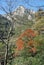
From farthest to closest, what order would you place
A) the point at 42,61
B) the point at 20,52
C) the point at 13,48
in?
the point at 13,48, the point at 20,52, the point at 42,61

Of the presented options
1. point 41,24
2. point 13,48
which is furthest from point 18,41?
point 41,24

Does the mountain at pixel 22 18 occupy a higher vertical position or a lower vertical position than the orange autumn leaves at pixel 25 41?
higher

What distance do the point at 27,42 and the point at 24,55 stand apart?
43.2 inches

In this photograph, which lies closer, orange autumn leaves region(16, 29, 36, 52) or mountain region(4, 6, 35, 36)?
mountain region(4, 6, 35, 36)

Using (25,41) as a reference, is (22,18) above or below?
above

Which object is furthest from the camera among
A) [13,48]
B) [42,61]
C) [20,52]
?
[13,48]

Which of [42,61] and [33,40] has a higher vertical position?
[33,40]

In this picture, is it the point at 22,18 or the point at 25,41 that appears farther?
the point at 25,41

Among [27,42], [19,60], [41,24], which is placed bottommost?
[19,60]

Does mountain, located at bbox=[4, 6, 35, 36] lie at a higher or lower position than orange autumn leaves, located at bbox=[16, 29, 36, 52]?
higher

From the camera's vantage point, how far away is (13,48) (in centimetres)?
2428

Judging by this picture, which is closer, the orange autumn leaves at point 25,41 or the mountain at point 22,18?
the mountain at point 22,18

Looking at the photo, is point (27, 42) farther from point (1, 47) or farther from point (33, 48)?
point (1, 47)

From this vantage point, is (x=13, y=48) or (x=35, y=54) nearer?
(x=35, y=54)
